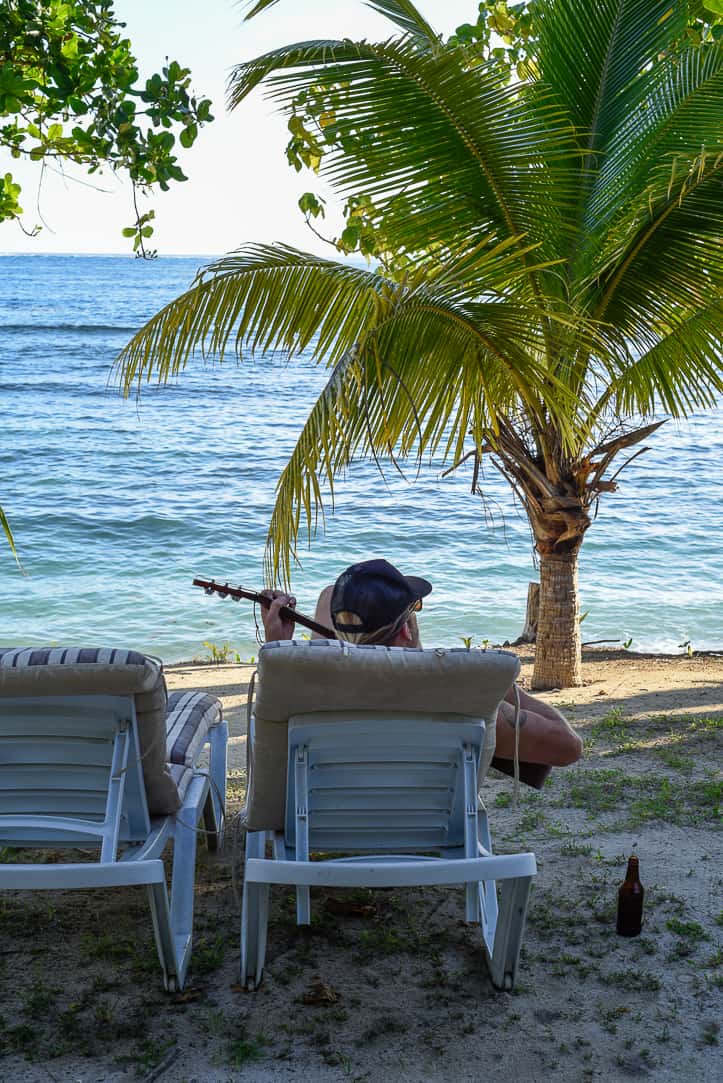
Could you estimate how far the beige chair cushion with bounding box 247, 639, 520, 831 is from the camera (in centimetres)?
290

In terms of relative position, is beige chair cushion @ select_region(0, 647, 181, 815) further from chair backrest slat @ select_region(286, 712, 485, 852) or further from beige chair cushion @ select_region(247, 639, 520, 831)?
chair backrest slat @ select_region(286, 712, 485, 852)

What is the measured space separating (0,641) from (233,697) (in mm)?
5057

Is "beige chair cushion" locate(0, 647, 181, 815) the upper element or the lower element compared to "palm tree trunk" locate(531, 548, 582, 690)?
upper

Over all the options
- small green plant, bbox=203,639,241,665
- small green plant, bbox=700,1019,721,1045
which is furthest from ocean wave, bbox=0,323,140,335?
small green plant, bbox=700,1019,721,1045

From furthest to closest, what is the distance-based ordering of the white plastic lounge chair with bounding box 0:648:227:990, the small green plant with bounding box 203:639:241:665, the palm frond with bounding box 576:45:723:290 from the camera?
the small green plant with bounding box 203:639:241:665 < the palm frond with bounding box 576:45:723:290 < the white plastic lounge chair with bounding box 0:648:227:990

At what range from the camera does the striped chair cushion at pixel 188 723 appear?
372 cm

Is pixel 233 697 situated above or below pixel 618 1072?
below

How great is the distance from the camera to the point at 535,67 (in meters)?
6.79

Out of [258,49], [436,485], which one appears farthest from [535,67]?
[436,485]

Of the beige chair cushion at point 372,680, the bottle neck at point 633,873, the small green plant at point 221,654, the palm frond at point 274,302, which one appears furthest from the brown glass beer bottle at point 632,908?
the small green plant at point 221,654

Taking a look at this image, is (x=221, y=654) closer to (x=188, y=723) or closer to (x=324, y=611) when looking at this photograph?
(x=324, y=611)

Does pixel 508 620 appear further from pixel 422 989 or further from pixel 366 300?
pixel 422 989

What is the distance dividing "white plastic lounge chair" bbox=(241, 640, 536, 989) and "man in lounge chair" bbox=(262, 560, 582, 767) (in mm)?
360

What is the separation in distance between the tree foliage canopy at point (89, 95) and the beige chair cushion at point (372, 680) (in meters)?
2.11
